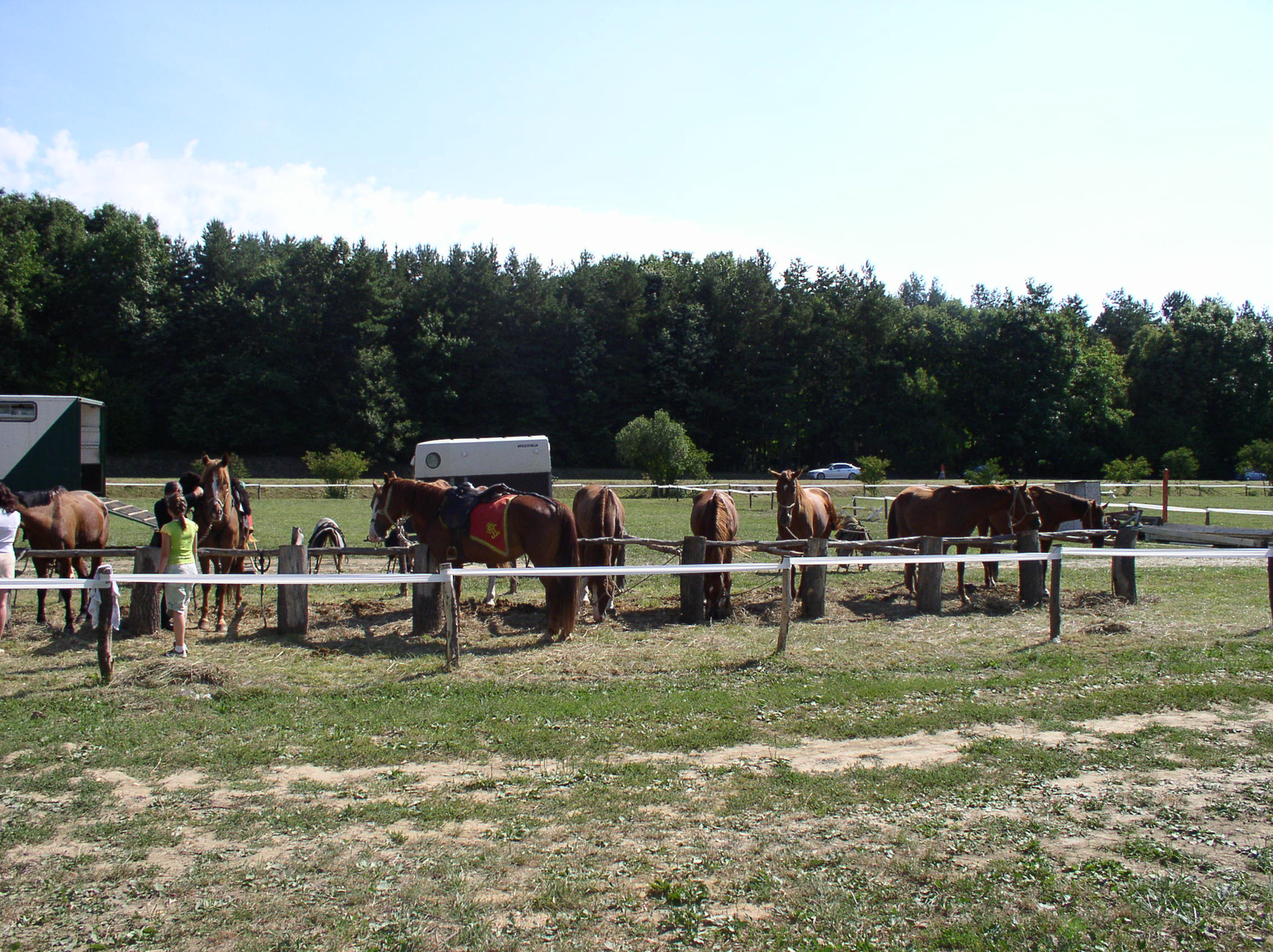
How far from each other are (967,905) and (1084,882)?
0.66 metres

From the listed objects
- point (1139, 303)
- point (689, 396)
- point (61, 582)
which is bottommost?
point (61, 582)

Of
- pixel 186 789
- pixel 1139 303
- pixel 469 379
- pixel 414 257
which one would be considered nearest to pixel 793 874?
pixel 186 789

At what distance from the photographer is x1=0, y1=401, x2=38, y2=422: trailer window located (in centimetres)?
1788

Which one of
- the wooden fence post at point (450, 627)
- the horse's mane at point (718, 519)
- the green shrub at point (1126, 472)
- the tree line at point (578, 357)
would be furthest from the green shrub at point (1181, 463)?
the wooden fence post at point (450, 627)

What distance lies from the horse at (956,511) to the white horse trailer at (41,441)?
56.6 ft

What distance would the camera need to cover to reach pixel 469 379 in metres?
57.8

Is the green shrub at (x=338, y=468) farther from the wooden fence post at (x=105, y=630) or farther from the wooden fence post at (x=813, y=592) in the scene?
the wooden fence post at (x=105, y=630)

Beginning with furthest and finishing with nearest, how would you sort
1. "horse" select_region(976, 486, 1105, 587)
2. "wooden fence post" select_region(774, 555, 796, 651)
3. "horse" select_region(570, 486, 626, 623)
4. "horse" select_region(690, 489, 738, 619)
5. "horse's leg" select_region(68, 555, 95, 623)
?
"horse" select_region(976, 486, 1105, 587) < "horse" select_region(690, 489, 738, 619) < "horse" select_region(570, 486, 626, 623) < "horse's leg" select_region(68, 555, 95, 623) < "wooden fence post" select_region(774, 555, 796, 651)

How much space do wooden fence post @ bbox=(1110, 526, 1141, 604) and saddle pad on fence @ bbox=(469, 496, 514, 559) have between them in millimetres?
8199

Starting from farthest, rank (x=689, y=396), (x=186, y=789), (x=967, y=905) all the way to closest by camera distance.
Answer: (x=689, y=396)
(x=186, y=789)
(x=967, y=905)

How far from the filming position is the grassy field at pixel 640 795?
11.6 ft

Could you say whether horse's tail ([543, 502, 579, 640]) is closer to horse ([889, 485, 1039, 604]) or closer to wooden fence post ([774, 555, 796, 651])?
wooden fence post ([774, 555, 796, 651])

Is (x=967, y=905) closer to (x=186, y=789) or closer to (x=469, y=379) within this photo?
(x=186, y=789)

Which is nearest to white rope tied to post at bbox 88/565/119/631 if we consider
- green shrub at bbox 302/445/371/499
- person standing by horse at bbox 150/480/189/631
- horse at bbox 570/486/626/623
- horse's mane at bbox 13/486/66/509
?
person standing by horse at bbox 150/480/189/631
